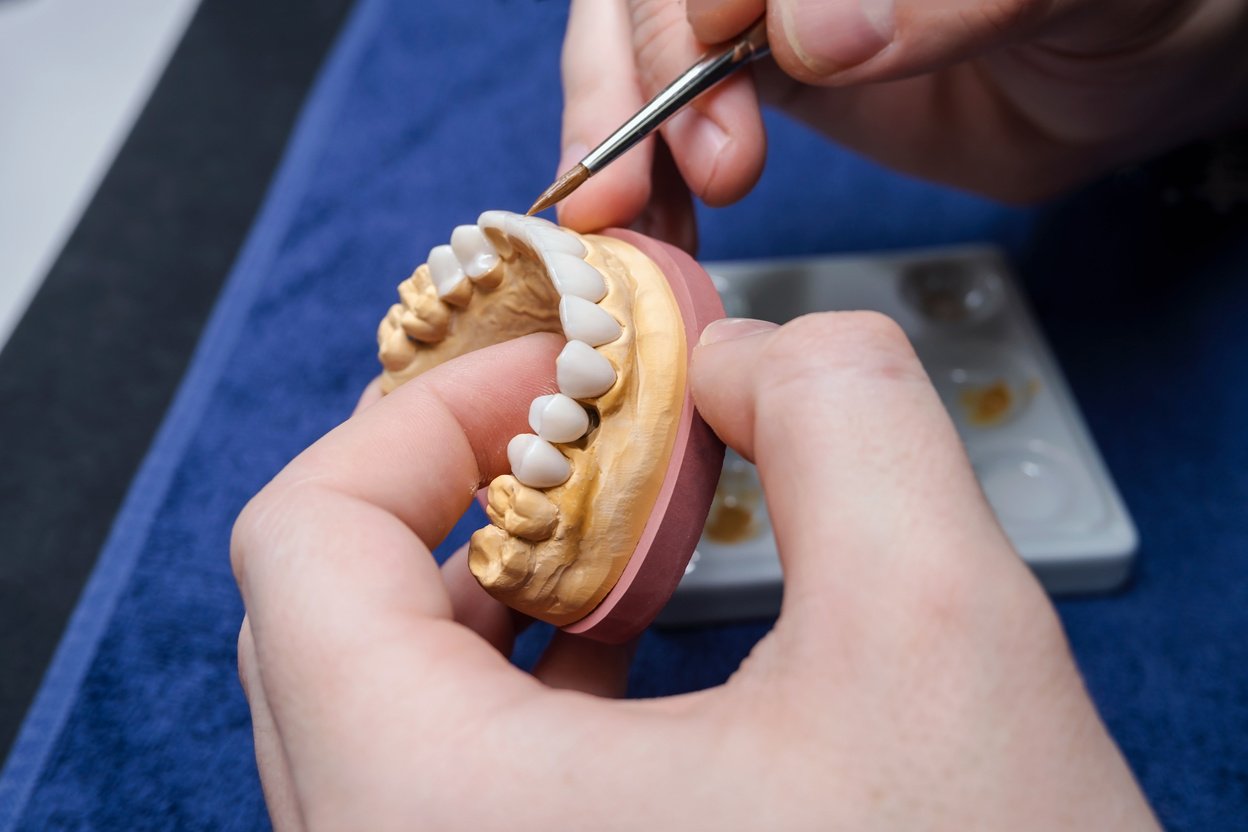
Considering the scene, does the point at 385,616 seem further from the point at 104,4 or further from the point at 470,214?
the point at 104,4

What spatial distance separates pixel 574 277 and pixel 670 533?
0.18 metres

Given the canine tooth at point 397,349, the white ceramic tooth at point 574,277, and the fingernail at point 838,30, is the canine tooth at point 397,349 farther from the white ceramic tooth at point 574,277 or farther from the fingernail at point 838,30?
the fingernail at point 838,30

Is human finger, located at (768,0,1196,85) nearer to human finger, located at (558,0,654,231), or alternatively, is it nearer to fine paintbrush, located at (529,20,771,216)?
fine paintbrush, located at (529,20,771,216)

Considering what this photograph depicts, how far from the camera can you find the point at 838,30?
0.77 meters

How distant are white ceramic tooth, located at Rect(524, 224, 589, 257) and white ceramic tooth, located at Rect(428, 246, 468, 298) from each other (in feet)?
0.33

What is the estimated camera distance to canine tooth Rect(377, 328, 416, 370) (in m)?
0.84

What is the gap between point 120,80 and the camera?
5.39ft

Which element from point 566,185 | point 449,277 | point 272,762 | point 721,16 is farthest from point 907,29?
point 272,762

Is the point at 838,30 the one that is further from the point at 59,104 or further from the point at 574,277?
the point at 59,104

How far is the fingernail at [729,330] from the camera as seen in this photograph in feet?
2.17

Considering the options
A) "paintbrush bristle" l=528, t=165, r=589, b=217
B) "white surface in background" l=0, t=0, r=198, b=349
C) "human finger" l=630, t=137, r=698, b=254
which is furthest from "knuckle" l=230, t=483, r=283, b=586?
"white surface in background" l=0, t=0, r=198, b=349

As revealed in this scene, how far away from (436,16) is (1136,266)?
1.15 metres

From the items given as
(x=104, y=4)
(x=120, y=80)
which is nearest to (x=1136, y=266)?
(x=120, y=80)

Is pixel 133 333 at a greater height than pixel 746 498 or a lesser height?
greater
